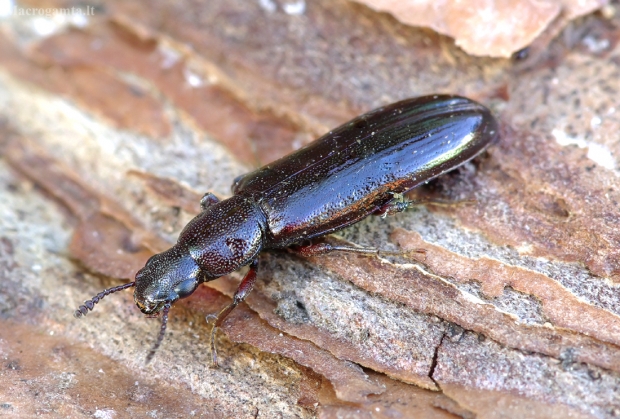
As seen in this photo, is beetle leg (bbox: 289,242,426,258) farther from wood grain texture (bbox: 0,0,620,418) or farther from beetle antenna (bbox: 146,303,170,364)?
beetle antenna (bbox: 146,303,170,364)

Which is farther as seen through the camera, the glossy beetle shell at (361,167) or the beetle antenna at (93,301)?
the glossy beetle shell at (361,167)

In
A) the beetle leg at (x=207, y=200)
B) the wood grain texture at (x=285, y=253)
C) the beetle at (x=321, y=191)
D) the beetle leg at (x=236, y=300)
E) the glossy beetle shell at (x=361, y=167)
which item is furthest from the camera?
the beetle leg at (x=207, y=200)

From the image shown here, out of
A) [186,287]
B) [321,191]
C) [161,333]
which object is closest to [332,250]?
[321,191]

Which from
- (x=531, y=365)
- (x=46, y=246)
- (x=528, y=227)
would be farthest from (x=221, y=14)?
(x=531, y=365)

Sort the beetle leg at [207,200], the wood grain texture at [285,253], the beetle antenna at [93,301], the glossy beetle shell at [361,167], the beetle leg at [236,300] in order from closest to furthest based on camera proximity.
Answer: the wood grain texture at [285,253] → the beetle leg at [236,300] → the beetle antenna at [93,301] → the glossy beetle shell at [361,167] → the beetle leg at [207,200]

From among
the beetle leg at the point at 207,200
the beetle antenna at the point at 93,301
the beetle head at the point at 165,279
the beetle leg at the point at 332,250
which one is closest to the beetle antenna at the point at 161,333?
the beetle head at the point at 165,279

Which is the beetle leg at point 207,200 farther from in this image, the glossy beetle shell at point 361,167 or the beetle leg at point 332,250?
the beetle leg at point 332,250

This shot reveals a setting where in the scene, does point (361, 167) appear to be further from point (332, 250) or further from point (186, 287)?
point (186, 287)

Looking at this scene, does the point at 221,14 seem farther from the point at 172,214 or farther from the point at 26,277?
the point at 26,277
